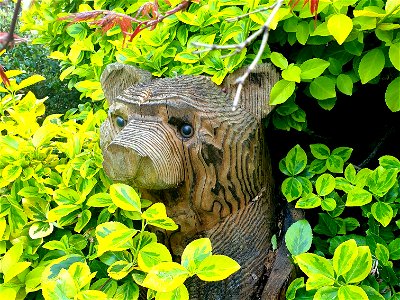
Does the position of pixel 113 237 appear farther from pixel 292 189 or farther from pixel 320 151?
pixel 320 151

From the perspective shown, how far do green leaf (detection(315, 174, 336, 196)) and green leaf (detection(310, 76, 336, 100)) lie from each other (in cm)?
27

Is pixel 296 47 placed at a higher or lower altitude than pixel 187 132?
higher

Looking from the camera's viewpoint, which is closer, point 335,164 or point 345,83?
point 345,83

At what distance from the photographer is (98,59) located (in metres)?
2.05

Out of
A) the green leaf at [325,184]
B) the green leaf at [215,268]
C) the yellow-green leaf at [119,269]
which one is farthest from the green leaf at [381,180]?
the yellow-green leaf at [119,269]

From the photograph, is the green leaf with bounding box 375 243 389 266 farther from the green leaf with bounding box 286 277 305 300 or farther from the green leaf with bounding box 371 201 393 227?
the green leaf with bounding box 286 277 305 300

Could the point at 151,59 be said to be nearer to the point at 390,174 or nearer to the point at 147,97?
the point at 147,97

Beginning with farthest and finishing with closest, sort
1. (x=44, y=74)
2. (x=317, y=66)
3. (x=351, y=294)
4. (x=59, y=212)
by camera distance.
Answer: (x=44, y=74)
(x=59, y=212)
(x=317, y=66)
(x=351, y=294)

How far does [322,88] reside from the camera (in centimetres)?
148

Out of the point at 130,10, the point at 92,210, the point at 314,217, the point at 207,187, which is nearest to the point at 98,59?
the point at 130,10

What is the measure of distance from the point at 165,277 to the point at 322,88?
808 mm

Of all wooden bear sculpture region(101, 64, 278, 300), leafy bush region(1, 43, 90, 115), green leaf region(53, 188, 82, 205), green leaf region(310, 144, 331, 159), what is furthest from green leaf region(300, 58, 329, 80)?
leafy bush region(1, 43, 90, 115)

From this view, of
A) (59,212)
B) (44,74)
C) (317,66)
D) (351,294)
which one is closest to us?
(351,294)

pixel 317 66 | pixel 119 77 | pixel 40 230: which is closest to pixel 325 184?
pixel 317 66
